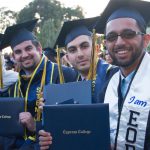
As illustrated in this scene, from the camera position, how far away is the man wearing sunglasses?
272 centimetres

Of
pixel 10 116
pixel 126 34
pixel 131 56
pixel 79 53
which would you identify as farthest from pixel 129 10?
pixel 10 116

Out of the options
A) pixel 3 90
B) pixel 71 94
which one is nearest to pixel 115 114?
pixel 71 94

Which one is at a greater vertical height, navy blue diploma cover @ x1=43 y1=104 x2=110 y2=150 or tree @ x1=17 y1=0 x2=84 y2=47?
tree @ x1=17 y1=0 x2=84 y2=47

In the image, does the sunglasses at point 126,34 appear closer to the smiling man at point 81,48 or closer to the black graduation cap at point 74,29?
the smiling man at point 81,48

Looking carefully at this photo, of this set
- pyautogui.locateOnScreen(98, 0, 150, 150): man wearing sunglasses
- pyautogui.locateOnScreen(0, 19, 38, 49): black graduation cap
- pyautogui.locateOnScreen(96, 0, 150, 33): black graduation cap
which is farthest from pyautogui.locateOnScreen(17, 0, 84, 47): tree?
pyautogui.locateOnScreen(98, 0, 150, 150): man wearing sunglasses

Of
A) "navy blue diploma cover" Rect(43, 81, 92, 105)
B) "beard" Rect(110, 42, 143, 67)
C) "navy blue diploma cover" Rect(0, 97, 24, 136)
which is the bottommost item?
"navy blue diploma cover" Rect(0, 97, 24, 136)

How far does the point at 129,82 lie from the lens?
2.92 meters

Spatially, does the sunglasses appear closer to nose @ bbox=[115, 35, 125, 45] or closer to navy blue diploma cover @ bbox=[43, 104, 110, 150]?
nose @ bbox=[115, 35, 125, 45]

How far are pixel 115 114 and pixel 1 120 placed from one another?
60.1 inches

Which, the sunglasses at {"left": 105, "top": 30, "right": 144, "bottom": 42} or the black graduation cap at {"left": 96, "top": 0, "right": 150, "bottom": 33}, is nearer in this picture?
the sunglasses at {"left": 105, "top": 30, "right": 144, "bottom": 42}

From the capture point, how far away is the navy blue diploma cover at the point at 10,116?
394cm

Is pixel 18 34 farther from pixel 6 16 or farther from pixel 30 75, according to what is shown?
pixel 6 16

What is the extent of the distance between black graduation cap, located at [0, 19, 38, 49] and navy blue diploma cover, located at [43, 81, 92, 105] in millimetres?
1272

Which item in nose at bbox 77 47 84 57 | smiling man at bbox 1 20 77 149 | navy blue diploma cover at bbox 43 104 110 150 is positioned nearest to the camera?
navy blue diploma cover at bbox 43 104 110 150
